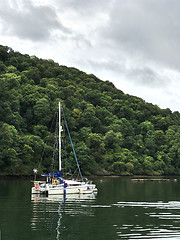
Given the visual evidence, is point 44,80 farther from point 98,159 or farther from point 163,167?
point 163,167

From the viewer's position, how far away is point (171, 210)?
37969mm

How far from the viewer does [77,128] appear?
156 m

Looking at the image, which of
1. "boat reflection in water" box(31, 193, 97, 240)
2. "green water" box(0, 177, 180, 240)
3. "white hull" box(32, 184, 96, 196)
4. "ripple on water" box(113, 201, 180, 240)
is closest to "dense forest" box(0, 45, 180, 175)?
"white hull" box(32, 184, 96, 196)

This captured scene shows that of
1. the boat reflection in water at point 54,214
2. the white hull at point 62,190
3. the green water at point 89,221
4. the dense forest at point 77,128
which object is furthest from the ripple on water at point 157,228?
the dense forest at point 77,128

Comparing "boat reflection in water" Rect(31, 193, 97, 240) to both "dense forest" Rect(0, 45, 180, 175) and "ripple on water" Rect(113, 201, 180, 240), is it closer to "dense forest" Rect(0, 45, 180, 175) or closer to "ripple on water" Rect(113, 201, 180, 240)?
"ripple on water" Rect(113, 201, 180, 240)

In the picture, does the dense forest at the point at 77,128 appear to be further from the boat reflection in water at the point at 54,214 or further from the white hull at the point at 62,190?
the boat reflection in water at the point at 54,214

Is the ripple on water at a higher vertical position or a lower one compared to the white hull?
lower

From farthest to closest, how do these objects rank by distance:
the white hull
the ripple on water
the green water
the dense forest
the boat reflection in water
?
the dense forest < the white hull < the boat reflection in water < the green water < the ripple on water

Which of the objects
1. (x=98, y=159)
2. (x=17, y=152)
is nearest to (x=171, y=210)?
(x=17, y=152)

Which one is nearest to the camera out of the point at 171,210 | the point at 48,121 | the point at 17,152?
the point at 171,210

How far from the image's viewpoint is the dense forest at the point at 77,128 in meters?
114

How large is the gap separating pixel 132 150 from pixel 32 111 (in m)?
46.2

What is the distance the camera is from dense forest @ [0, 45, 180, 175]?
114 metres

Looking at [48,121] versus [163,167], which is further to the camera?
[163,167]
